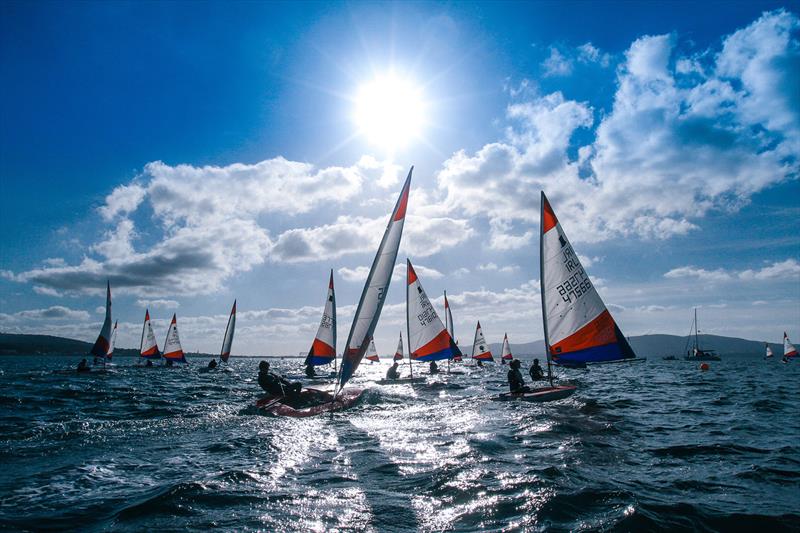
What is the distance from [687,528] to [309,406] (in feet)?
40.7

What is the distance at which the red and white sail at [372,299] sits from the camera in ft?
42.0

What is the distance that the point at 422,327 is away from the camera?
29266mm

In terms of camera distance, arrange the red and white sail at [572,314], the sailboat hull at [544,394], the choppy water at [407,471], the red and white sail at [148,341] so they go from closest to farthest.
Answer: the choppy water at [407,471] → the sailboat hull at [544,394] → the red and white sail at [572,314] → the red and white sail at [148,341]

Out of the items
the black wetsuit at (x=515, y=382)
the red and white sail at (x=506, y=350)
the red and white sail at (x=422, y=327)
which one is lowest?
the red and white sail at (x=506, y=350)

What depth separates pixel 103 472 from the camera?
24.6ft

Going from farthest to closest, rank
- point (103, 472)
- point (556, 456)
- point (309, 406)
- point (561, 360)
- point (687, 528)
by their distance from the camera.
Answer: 1. point (561, 360)
2. point (309, 406)
3. point (556, 456)
4. point (103, 472)
5. point (687, 528)

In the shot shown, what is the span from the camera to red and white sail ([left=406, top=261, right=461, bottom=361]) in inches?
1151

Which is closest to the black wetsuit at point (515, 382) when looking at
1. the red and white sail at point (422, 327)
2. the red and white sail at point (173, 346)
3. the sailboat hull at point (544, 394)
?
the sailboat hull at point (544, 394)

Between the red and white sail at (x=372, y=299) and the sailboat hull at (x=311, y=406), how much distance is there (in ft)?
6.01

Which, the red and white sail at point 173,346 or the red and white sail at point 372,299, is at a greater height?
the red and white sail at point 372,299

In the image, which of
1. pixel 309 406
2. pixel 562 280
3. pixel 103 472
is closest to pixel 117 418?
pixel 309 406

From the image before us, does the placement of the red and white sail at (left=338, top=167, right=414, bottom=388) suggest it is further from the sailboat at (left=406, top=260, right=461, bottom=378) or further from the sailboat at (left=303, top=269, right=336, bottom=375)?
the sailboat at (left=303, top=269, right=336, bottom=375)

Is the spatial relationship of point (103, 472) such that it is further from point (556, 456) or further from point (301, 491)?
point (556, 456)

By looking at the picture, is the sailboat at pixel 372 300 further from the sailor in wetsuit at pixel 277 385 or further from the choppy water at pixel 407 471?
the choppy water at pixel 407 471
